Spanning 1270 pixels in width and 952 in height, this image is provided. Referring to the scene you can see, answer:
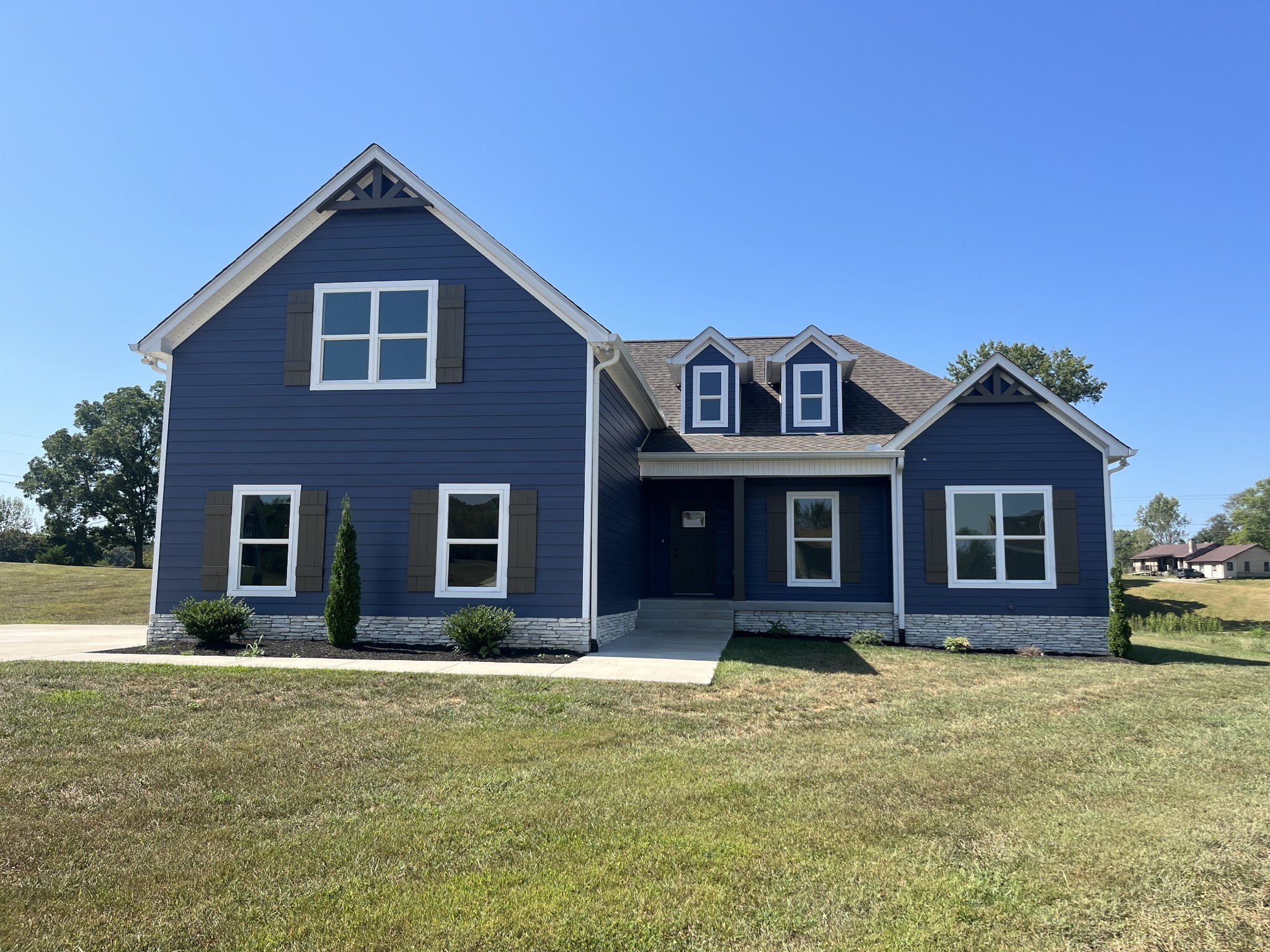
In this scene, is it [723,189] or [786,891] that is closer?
[786,891]

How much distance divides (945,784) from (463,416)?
8762mm

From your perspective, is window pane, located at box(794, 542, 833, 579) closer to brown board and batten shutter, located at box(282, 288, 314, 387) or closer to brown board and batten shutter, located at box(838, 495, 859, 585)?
brown board and batten shutter, located at box(838, 495, 859, 585)

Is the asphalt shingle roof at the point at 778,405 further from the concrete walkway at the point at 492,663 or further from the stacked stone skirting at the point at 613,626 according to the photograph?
the concrete walkway at the point at 492,663

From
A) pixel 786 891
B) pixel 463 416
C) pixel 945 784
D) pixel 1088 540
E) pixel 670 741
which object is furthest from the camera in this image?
pixel 1088 540

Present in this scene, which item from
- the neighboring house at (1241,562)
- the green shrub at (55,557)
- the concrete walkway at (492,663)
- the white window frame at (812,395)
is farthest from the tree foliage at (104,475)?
the neighboring house at (1241,562)

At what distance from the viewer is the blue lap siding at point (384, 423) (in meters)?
12.1

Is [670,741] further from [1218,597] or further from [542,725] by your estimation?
[1218,597]

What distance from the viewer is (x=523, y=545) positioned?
39.4 ft

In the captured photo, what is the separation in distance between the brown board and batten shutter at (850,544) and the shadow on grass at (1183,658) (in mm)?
4540

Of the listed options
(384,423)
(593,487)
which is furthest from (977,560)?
(384,423)

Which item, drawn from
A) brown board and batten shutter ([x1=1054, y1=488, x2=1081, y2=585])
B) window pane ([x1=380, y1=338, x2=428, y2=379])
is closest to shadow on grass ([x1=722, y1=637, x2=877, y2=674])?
brown board and batten shutter ([x1=1054, y1=488, x2=1081, y2=585])

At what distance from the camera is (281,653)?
11.2 meters

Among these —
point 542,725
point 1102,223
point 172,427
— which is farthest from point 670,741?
point 1102,223

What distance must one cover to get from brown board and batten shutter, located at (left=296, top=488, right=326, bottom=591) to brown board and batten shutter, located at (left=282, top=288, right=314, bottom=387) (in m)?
1.79
